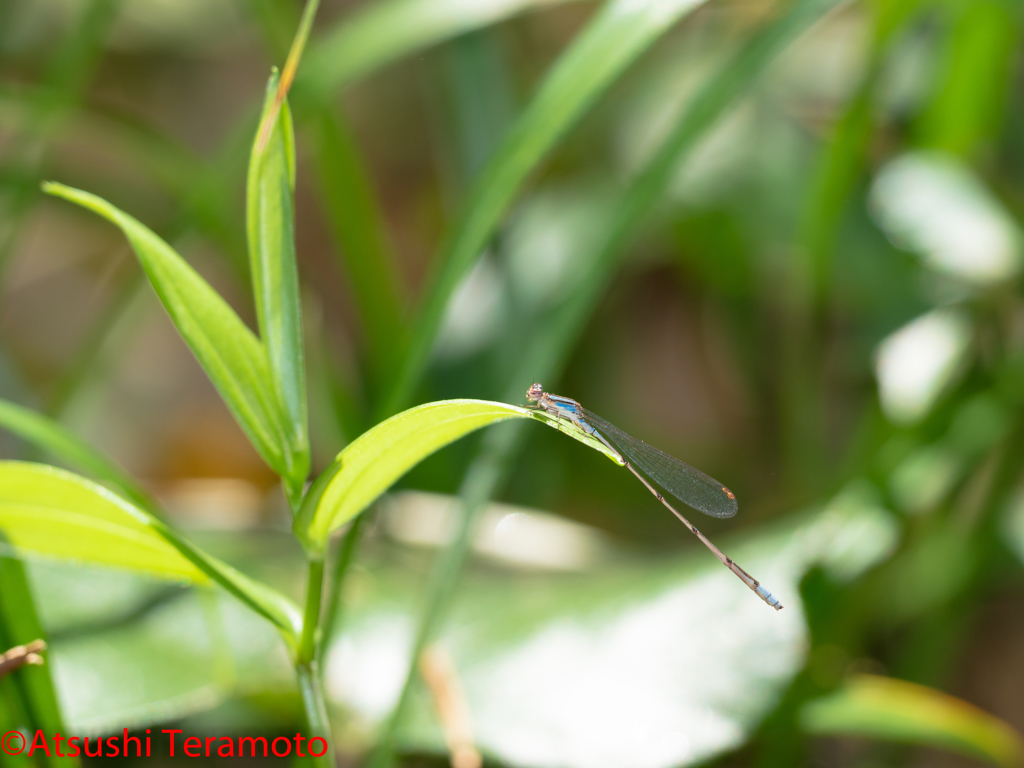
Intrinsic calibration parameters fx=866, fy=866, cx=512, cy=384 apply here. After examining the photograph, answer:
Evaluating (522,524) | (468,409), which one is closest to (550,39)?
(522,524)

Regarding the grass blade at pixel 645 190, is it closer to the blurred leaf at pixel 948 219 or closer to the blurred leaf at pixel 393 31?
the blurred leaf at pixel 393 31

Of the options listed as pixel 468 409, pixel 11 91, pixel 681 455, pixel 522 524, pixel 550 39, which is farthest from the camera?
pixel 550 39

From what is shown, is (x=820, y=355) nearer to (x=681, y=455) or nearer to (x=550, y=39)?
(x=681, y=455)

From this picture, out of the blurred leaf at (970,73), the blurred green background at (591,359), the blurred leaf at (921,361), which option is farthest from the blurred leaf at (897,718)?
the blurred leaf at (970,73)

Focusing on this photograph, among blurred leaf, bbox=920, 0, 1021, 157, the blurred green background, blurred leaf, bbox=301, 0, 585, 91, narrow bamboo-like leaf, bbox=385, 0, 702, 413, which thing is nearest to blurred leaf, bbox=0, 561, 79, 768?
the blurred green background

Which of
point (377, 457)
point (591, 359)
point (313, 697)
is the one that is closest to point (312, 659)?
point (313, 697)

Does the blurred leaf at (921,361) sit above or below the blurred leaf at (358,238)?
below
